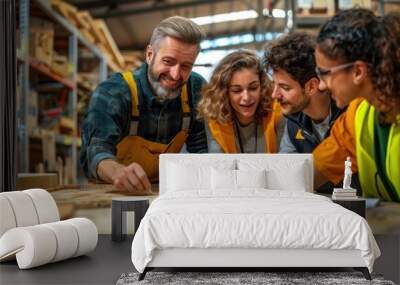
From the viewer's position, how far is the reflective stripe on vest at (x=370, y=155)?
16.1ft

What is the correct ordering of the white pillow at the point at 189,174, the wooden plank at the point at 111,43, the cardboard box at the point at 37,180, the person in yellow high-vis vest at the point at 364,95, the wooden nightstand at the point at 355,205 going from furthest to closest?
the cardboard box at the point at 37,180, the wooden plank at the point at 111,43, the white pillow at the point at 189,174, the wooden nightstand at the point at 355,205, the person in yellow high-vis vest at the point at 364,95

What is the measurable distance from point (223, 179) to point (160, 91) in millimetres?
899

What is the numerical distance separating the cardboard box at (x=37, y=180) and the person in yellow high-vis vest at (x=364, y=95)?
224cm

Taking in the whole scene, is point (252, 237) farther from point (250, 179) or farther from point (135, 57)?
point (135, 57)

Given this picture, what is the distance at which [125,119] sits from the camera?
4.98m

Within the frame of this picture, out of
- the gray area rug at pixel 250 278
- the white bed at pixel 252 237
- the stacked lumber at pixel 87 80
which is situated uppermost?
the stacked lumber at pixel 87 80

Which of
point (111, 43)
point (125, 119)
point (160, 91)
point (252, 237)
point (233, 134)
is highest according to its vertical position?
point (111, 43)

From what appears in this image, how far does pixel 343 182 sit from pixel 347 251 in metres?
1.49

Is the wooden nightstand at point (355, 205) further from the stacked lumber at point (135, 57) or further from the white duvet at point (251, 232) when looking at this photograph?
the stacked lumber at point (135, 57)

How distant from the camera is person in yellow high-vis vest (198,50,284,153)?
194 inches

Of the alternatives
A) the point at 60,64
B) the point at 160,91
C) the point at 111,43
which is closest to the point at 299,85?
the point at 160,91

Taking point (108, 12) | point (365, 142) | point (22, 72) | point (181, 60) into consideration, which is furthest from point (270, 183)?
point (22, 72)

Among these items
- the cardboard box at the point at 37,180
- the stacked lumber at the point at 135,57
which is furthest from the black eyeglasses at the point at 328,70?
the cardboard box at the point at 37,180

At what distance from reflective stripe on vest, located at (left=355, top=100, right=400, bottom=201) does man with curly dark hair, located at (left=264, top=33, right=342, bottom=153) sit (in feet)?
0.70
